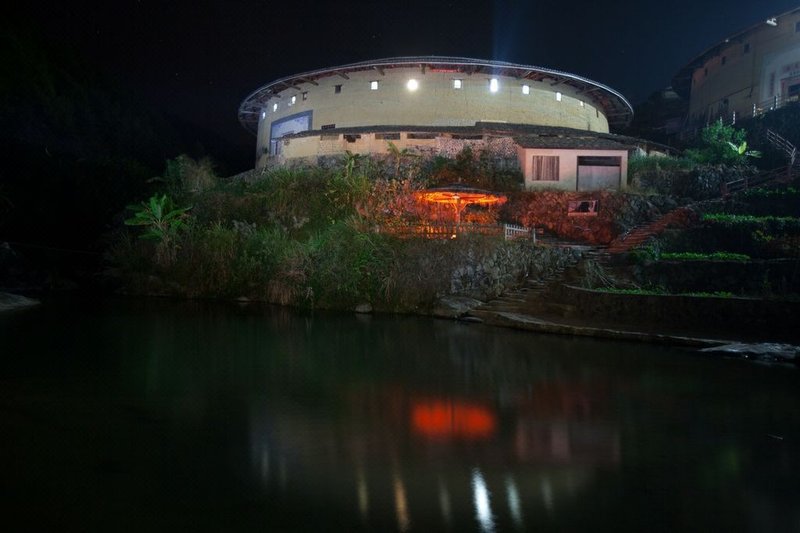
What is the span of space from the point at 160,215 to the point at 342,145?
958cm

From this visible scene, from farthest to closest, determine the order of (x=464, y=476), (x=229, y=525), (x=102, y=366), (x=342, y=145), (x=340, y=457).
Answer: (x=342, y=145) → (x=102, y=366) → (x=340, y=457) → (x=464, y=476) → (x=229, y=525)

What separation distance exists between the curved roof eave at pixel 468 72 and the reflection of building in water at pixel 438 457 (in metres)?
24.3

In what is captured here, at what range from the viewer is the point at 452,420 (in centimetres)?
718

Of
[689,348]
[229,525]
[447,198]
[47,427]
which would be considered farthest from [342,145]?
[229,525]

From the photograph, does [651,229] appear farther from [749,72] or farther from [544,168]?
[749,72]

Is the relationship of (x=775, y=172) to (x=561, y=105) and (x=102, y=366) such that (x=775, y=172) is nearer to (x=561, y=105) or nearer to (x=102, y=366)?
(x=561, y=105)

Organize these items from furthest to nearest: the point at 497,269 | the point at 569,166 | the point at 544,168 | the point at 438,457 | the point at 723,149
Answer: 1. the point at 723,149
2. the point at 544,168
3. the point at 569,166
4. the point at 497,269
5. the point at 438,457

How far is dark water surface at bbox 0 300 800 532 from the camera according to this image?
451 centimetres

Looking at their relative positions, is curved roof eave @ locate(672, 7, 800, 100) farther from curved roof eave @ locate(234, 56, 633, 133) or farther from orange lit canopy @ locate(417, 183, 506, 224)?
orange lit canopy @ locate(417, 183, 506, 224)

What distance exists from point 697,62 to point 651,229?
23.7 m

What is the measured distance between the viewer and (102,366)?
1009 cm

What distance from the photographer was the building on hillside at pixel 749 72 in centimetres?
3017

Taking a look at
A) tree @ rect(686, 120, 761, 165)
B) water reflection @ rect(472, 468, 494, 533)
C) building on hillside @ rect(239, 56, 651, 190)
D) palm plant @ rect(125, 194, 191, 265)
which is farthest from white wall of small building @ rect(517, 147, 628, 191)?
water reflection @ rect(472, 468, 494, 533)

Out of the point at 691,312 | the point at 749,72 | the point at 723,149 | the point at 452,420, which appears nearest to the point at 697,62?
the point at 749,72
